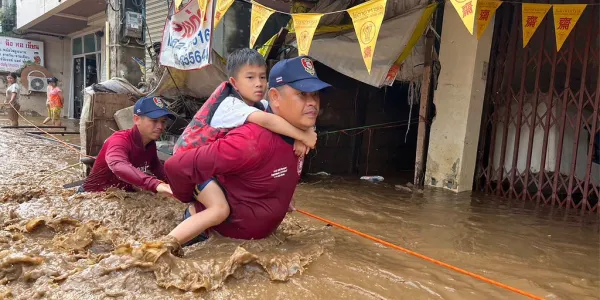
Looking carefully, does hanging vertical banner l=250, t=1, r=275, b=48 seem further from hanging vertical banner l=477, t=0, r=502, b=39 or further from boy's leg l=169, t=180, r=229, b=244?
boy's leg l=169, t=180, r=229, b=244

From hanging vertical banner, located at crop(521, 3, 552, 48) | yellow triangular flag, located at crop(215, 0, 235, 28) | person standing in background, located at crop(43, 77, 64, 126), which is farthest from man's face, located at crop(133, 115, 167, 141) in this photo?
person standing in background, located at crop(43, 77, 64, 126)

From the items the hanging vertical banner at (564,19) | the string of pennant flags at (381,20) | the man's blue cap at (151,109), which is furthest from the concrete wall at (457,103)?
the man's blue cap at (151,109)

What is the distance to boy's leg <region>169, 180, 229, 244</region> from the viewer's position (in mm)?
2453

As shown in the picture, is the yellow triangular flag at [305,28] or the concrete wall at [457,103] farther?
the concrete wall at [457,103]

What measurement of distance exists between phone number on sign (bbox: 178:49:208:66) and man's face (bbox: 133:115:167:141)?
3004 millimetres

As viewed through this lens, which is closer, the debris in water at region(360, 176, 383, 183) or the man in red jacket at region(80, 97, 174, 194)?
the man in red jacket at region(80, 97, 174, 194)

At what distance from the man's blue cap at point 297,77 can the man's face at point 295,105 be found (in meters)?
0.04

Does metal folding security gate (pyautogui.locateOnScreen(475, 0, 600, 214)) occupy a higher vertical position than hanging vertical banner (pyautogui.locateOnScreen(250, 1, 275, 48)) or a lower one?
lower

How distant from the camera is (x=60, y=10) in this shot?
16.4m

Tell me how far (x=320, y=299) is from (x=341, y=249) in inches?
33.6

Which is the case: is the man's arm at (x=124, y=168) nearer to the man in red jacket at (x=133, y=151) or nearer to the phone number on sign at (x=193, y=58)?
the man in red jacket at (x=133, y=151)

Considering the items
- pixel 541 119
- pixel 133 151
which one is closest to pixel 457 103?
pixel 541 119

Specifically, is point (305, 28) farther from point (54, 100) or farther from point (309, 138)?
point (54, 100)

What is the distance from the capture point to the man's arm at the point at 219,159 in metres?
2.31
